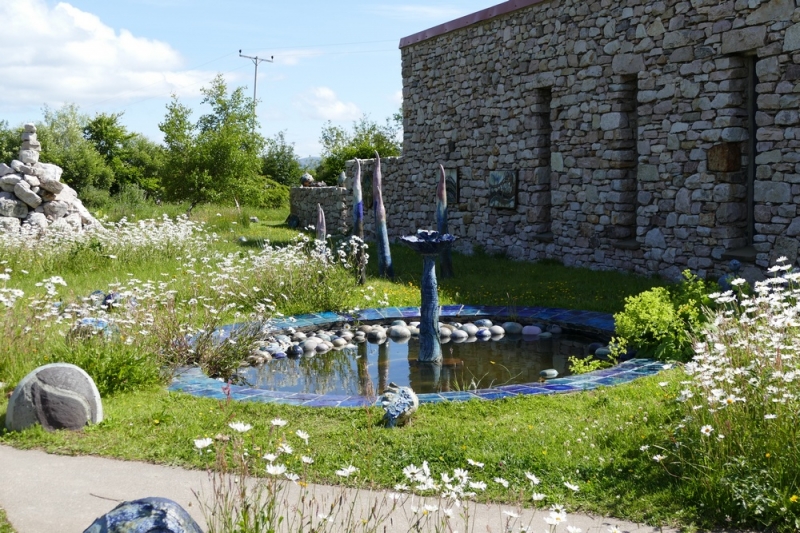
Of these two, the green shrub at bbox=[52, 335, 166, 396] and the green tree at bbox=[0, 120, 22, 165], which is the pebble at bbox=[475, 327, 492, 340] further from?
the green tree at bbox=[0, 120, 22, 165]

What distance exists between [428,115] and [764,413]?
13609 mm

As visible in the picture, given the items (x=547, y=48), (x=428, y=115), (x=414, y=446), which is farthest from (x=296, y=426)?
(x=428, y=115)

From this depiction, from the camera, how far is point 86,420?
5867 mm

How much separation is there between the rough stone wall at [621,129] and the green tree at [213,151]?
740 cm

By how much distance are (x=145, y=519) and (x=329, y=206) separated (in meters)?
17.8

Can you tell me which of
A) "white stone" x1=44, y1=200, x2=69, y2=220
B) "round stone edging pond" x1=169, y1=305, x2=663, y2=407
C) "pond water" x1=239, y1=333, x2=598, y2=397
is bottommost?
"pond water" x1=239, y1=333, x2=598, y2=397

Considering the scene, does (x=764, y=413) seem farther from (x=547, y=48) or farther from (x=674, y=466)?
(x=547, y=48)

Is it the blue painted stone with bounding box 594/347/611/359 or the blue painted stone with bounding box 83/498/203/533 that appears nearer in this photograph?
the blue painted stone with bounding box 83/498/203/533

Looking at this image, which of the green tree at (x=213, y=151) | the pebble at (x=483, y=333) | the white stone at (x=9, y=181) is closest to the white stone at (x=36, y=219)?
the white stone at (x=9, y=181)

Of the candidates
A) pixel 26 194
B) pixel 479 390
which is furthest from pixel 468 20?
pixel 479 390

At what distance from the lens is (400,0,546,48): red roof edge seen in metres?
14.5

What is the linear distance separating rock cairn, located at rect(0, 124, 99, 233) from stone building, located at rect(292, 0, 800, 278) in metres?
7.80

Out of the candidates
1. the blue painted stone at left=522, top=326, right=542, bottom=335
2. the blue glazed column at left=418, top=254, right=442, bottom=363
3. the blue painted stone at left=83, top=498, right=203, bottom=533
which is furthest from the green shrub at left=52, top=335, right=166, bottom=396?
the blue painted stone at left=522, top=326, right=542, bottom=335

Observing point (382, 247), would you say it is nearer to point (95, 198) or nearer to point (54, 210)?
point (54, 210)
